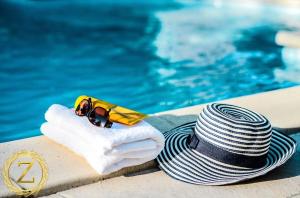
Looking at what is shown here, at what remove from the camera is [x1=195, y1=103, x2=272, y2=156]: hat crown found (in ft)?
9.64

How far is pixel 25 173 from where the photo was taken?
9.56 feet

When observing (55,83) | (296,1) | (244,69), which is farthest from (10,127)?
(296,1)

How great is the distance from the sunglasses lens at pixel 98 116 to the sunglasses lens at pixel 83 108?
0.08 metres

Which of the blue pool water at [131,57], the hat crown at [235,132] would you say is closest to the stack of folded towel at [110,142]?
the hat crown at [235,132]

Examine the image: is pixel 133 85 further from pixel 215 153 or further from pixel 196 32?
pixel 215 153

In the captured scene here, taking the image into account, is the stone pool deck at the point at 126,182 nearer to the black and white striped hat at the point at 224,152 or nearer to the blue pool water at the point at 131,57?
the black and white striped hat at the point at 224,152

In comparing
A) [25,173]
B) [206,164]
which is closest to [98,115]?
[25,173]

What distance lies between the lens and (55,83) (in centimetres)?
677

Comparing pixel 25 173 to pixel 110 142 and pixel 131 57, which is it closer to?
pixel 110 142

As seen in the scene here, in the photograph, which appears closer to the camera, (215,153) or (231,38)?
(215,153)

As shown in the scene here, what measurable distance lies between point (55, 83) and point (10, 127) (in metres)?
1.42

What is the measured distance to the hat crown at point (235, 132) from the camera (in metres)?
2.94

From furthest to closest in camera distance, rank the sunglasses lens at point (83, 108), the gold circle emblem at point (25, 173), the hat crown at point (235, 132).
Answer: the sunglasses lens at point (83, 108) → the hat crown at point (235, 132) → the gold circle emblem at point (25, 173)

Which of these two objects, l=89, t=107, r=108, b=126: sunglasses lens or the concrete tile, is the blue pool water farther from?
the concrete tile
